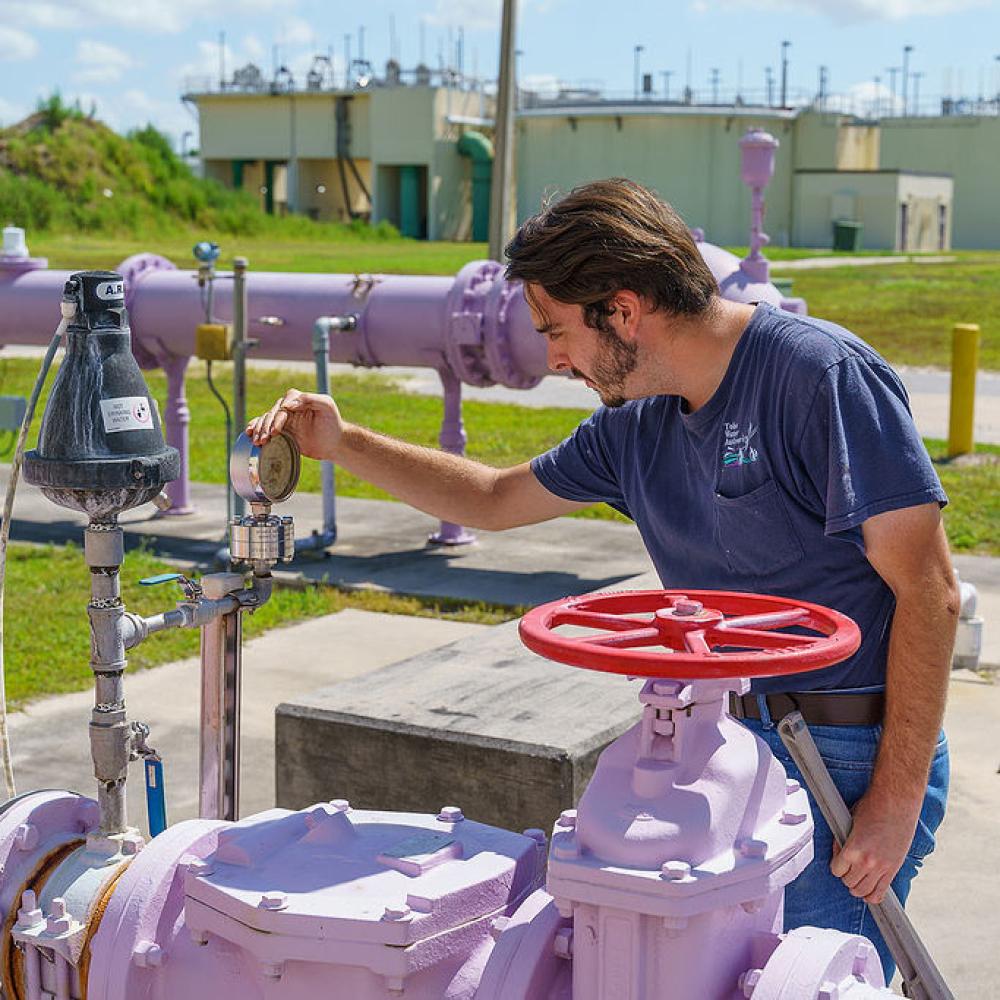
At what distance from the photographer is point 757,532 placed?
2.13 metres

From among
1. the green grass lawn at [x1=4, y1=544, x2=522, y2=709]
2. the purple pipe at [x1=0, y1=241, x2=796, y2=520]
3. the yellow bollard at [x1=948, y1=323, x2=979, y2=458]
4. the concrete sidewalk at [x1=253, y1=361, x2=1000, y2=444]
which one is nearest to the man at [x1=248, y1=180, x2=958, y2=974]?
the green grass lawn at [x1=4, y1=544, x2=522, y2=709]

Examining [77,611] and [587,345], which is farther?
[77,611]

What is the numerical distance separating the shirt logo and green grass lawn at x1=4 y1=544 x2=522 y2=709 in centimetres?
361

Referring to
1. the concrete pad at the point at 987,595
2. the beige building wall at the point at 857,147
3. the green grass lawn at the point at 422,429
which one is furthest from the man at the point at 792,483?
the beige building wall at the point at 857,147

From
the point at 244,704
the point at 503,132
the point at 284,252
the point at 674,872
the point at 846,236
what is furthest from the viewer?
the point at 846,236

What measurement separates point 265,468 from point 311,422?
5.5 inches

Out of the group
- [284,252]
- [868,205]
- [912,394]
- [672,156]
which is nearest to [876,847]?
[912,394]

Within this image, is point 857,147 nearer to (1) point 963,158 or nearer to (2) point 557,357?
(1) point 963,158

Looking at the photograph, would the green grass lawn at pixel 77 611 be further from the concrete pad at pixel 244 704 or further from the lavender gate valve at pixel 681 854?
the lavender gate valve at pixel 681 854

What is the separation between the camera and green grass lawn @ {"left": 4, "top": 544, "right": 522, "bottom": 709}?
221 inches

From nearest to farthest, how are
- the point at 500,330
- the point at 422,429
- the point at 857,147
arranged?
the point at 500,330, the point at 422,429, the point at 857,147

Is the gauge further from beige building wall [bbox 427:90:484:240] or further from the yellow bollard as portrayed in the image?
beige building wall [bbox 427:90:484:240]

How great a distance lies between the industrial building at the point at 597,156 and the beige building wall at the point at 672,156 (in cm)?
4

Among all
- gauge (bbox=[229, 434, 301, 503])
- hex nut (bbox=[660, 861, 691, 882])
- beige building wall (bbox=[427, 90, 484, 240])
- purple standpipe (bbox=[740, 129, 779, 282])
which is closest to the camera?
hex nut (bbox=[660, 861, 691, 882])
